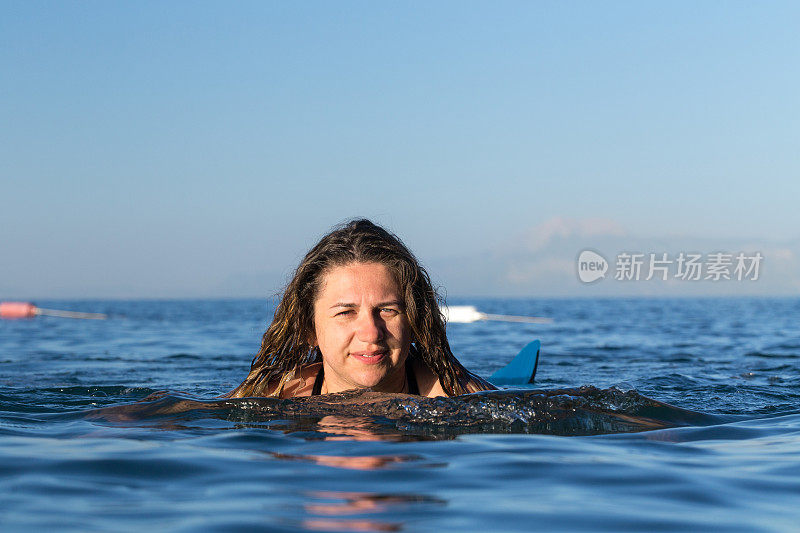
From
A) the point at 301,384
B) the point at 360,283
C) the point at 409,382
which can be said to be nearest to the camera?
the point at 360,283

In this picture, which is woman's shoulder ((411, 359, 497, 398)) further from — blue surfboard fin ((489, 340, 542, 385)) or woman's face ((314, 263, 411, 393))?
blue surfboard fin ((489, 340, 542, 385))

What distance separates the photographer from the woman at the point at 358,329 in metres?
4.58

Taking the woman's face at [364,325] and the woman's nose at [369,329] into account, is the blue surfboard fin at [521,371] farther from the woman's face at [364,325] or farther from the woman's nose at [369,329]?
the woman's nose at [369,329]

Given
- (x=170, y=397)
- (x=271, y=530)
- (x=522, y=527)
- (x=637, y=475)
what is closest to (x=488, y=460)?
(x=637, y=475)

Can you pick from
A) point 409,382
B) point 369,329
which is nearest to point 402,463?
point 369,329

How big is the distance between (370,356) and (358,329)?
17 cm

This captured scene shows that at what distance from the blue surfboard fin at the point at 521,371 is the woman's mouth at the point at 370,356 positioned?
11.7ft

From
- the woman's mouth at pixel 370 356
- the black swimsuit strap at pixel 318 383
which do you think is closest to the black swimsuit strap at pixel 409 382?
the black swimsuit strap at pixel 318 383

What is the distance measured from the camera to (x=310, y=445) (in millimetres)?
3807

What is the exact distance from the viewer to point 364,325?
4.49 m

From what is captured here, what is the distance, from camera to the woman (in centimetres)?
458

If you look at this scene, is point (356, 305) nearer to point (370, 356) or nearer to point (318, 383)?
point (370, 356)

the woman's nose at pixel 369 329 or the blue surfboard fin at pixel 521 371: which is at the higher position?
the woman's nose at pixel 369 329

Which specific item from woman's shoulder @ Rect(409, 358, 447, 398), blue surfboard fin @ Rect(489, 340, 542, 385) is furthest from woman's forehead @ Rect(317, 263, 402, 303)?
blue surfboard fin @ Rect(489, 340, 542, 385)
